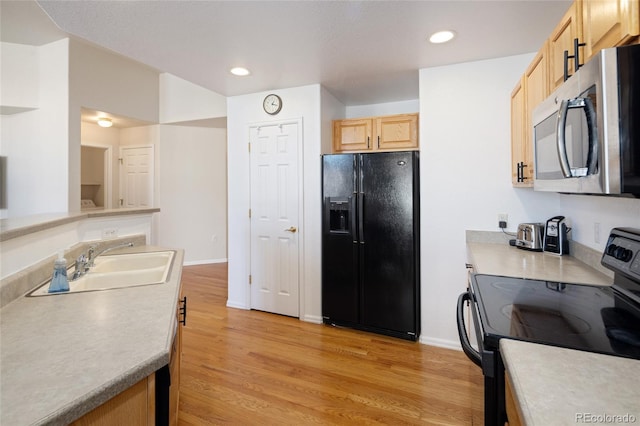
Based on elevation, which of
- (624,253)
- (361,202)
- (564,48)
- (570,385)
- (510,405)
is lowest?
(510,405)

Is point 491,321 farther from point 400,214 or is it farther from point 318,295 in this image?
point 318,295

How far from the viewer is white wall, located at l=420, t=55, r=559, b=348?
97.1 inches

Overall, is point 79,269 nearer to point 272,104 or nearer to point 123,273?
point 123,273

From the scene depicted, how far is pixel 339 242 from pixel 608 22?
7.63 ft

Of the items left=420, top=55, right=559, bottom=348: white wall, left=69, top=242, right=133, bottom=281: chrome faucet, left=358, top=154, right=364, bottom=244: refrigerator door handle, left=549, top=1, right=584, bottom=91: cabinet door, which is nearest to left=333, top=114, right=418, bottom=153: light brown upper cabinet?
left=420, top=55, right=559, bottom=348: white wall

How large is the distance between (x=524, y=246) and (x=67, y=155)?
5.15 m

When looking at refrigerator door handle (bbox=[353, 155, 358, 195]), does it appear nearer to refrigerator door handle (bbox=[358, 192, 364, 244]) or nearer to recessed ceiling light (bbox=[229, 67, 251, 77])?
refrigerator door handle (bbox=[358, 192, 364, 244])

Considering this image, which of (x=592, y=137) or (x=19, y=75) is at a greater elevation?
(x=19, y=75)

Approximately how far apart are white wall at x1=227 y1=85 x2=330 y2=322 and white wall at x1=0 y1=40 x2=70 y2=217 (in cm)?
234

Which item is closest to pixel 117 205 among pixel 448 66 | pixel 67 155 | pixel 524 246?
pixel 67 155

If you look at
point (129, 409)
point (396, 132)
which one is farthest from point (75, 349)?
point (396, 132)

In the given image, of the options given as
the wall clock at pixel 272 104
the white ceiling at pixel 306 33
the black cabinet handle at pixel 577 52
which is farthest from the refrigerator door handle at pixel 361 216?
the black cabinet handle at pixel 577 52

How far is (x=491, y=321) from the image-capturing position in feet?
3.41

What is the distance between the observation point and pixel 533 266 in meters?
1.78
